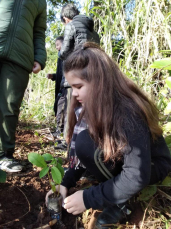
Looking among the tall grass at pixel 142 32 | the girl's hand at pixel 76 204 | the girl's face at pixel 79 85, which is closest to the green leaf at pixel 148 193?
the girl's hand at pixel 76 204

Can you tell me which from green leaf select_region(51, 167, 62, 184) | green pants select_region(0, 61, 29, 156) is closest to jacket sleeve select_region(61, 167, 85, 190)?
green leaf select_region(51, 167, 62, 184)

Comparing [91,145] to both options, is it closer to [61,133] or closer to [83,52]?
[83,52]

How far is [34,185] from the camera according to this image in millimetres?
1350

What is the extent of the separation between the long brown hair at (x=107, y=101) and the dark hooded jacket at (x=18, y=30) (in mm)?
638

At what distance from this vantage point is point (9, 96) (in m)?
1.52

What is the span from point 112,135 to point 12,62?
3.23 feet

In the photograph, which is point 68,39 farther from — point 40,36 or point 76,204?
point 76,204

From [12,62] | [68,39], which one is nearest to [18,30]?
[12,62]

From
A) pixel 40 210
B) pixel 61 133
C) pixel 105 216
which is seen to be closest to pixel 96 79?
pixel 105 216

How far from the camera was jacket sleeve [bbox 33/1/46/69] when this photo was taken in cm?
174

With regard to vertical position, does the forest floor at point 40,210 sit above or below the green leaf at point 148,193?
below

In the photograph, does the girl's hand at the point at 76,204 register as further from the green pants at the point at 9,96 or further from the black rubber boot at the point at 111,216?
the green pants at the point at 9,96

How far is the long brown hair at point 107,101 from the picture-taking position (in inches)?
36.9

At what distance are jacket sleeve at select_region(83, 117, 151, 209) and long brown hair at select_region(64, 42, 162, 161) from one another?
44 millimetres
